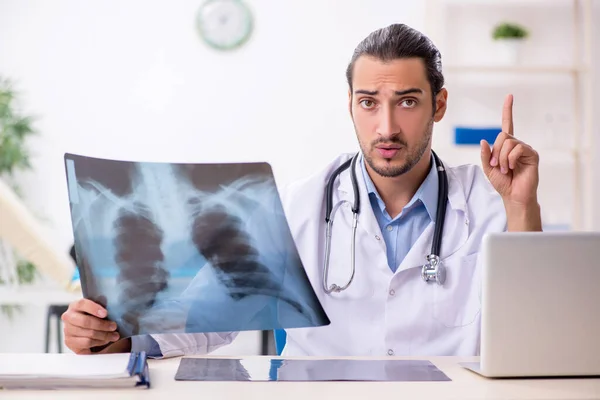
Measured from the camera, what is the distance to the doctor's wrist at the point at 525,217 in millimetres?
1521

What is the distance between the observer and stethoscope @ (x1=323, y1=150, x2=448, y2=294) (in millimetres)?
1516

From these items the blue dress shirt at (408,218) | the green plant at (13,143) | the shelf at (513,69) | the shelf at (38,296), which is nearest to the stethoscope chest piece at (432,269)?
the blue dress shirt at (408,218)

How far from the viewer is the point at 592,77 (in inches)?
174

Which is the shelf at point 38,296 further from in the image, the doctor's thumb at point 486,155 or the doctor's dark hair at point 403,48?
the doctor's thumb at point 486,155

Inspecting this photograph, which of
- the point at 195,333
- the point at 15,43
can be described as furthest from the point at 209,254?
the point at 15,43

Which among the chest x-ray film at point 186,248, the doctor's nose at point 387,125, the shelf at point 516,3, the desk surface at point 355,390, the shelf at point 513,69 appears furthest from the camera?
the shelf at point 516,3

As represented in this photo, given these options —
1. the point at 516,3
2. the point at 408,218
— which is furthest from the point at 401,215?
the point at 516,3

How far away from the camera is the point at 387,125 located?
63.4 inches

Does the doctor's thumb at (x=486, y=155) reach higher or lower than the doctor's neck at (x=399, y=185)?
higher

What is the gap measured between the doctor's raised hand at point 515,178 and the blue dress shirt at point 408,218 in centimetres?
16

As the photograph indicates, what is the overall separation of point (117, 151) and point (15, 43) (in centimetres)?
90

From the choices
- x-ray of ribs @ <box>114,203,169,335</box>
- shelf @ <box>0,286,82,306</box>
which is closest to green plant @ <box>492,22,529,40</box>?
shelf @ <box>0,286,82,306</box>

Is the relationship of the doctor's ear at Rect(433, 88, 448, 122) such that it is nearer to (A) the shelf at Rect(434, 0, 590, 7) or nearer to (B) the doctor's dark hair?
(B) the doctor's dark hair

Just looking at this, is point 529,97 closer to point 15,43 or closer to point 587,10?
point 587,10
